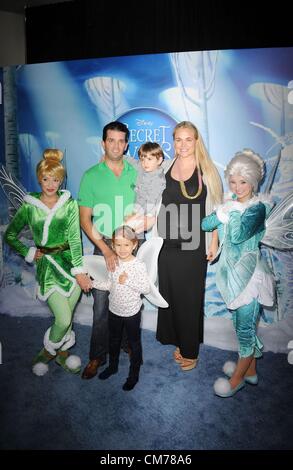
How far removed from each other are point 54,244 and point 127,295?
563mm

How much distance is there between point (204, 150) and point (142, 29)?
1320 millimetres

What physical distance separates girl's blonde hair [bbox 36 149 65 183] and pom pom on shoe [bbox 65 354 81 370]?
45.0 inches

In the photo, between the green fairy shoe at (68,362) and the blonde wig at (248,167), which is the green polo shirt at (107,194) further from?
the green fairy shoe at (68,362)

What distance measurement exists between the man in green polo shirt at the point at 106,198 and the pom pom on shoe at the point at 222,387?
78 centimetres

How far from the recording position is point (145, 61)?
2.31 meters

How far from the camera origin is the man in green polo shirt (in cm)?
239

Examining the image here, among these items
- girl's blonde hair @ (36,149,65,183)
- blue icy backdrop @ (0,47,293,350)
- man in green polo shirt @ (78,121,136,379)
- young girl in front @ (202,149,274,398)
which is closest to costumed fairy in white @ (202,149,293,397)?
young girl in front @ (202,149,274,398)

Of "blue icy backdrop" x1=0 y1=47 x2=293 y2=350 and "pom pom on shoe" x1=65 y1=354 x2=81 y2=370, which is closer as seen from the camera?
"blue icy backdrop" x1=0 y1=47 x2=293 y2=350

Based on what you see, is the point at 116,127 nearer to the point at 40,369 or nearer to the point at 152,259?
the point at 152,259

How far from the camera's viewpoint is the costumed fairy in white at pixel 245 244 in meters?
2.25

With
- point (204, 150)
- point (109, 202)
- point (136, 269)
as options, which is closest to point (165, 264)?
point (136, 269)

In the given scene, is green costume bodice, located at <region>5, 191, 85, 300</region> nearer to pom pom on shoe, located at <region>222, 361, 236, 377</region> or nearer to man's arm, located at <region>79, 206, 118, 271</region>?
man's arm, located at <region>79, 206, 118, 271</region>

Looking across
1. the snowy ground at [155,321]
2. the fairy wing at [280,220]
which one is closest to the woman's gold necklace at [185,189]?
the fairy wing at [280,220]

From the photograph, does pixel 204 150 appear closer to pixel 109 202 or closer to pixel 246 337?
pixel 109 202
